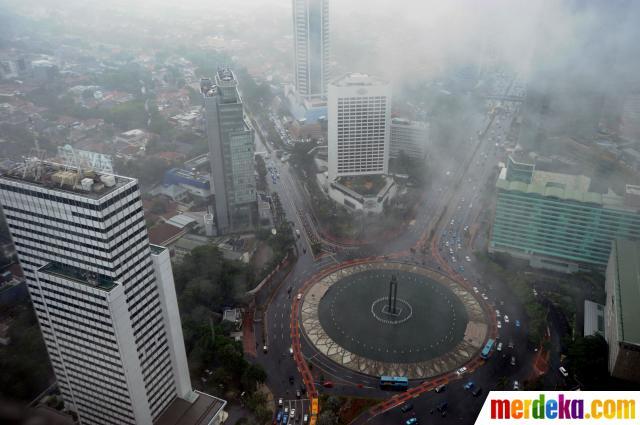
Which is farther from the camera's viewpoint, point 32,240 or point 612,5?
point 612,5

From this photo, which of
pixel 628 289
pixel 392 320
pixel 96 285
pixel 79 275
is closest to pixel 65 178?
pixel 79 275

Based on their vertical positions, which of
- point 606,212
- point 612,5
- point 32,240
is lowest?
point 606,212

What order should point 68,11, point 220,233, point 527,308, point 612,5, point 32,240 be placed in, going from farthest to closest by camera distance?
point 68,11, point 612,5, point 220,233, point 527,308, point 32,240

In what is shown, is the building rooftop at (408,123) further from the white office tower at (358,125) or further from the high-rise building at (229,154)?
the high-rise building at (229,154)

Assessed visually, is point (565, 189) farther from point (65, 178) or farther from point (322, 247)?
point (65, 178)

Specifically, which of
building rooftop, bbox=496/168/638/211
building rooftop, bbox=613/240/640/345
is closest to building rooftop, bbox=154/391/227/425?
building rooftop, bbox=613/240/640/345

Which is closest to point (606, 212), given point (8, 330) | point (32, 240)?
point (32, 240)

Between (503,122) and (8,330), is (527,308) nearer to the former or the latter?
(8,330)

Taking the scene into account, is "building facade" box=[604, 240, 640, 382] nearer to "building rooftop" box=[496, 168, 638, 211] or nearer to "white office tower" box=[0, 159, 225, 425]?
"building rooftop" box=[496, 168, 638, 211]
